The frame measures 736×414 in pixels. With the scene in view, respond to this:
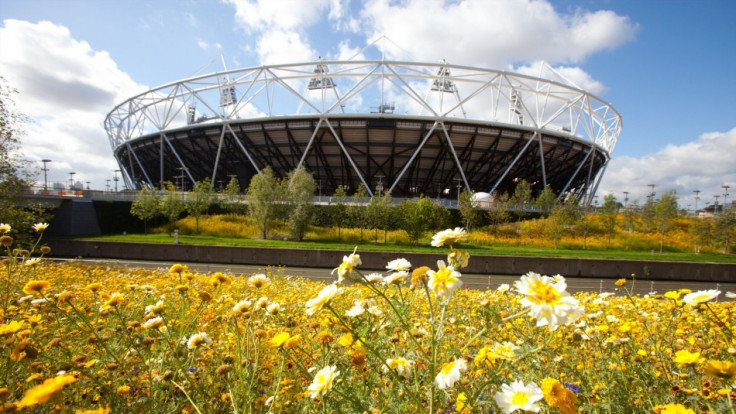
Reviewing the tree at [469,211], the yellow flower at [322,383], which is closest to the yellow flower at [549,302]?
the yellow flower at [322,383]

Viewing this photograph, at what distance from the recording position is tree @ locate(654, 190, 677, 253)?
26.8 meters

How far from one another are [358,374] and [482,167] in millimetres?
41007

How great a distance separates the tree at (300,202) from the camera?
25.1 meters

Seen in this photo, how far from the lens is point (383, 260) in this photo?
1655 cm

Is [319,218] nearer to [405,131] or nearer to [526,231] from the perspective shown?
[405,131]

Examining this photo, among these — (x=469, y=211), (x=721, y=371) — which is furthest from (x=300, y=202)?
(x=721, y=371)

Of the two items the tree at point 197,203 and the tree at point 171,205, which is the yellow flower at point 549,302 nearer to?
the tree at point 197,203

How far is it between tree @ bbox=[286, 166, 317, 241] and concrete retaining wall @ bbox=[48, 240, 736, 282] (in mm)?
7995

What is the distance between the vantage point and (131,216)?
32.1m

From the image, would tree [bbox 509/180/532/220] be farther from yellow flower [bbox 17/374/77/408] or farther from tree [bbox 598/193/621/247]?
yellow flower [bbox 17/374/77/408]

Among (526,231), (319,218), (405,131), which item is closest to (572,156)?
(526,231)

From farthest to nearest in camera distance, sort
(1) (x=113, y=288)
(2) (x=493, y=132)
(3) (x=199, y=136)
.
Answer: (3) (x=199, y=136) → (2) (x=493, y=132) → (1) (x=113, y=288)

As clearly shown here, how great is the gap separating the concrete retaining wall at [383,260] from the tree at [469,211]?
1075 centimetres

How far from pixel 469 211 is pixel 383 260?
13.5m
